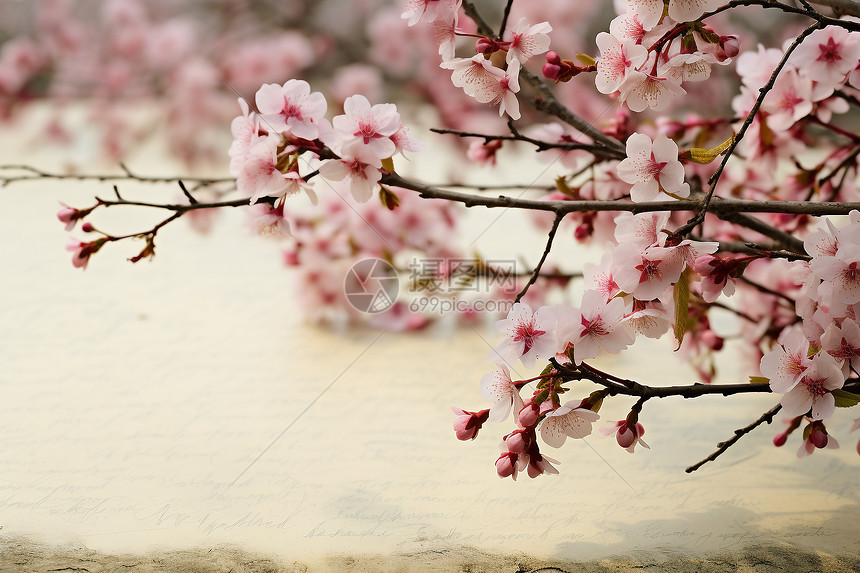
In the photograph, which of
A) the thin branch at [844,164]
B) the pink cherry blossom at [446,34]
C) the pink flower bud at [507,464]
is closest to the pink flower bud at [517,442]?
the pink flower bud at [507,464]

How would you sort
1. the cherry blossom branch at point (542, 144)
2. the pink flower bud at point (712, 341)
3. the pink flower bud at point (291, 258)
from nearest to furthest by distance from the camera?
the cherry blossom branch at point (542, 144) → the pink flower bud at point (712, 341) → the pink flower bud at point (291, 258)

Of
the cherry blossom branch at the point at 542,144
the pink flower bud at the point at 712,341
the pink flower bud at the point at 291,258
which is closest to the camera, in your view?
the cherry blossom branch at the point at 542,144

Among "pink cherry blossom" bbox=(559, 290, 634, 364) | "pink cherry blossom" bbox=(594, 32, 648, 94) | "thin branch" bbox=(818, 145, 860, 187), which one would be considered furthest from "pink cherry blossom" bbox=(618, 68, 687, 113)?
"thin branch" bbox=(818, 145, 860, 187)

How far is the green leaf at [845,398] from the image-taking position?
39 centimetres

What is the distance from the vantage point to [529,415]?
390 millimetres

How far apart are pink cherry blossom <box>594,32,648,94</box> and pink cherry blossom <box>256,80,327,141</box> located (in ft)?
0.47

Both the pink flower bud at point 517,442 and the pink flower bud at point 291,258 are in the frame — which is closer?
the pink flower bud at point 517,442

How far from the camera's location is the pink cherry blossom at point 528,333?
388 millimetres

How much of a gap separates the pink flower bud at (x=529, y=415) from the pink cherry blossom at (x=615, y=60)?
16 centimetres

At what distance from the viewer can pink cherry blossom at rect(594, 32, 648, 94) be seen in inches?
16.4

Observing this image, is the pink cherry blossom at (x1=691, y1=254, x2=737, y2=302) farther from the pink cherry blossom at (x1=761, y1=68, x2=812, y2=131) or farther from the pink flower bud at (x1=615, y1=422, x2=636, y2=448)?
the pink cherry blossom at (x1=761, y1=68, x2=812, y2=131)

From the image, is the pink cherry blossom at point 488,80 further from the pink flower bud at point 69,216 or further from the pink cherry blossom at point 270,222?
the pink flower bud at point 69,216

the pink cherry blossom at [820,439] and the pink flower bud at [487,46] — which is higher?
the pink flower bud at [487,46]

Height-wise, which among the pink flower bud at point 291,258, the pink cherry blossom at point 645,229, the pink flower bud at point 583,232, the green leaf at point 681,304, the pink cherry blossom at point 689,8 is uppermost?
the pink flower bud at point 291,258
